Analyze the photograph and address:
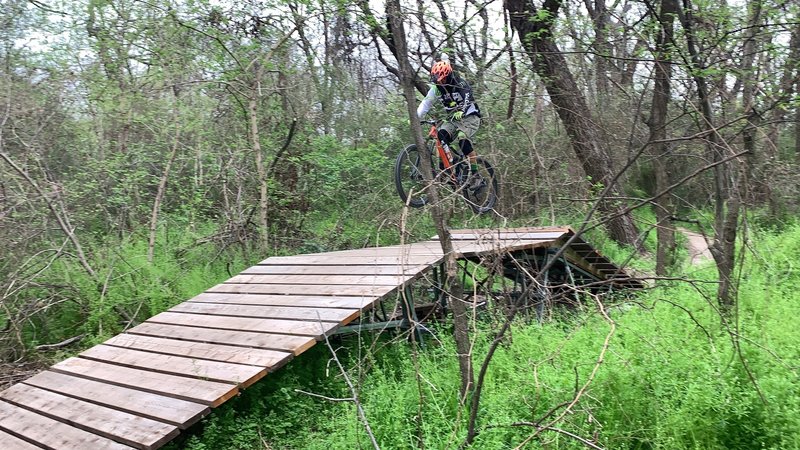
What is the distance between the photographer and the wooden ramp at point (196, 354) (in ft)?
10.7

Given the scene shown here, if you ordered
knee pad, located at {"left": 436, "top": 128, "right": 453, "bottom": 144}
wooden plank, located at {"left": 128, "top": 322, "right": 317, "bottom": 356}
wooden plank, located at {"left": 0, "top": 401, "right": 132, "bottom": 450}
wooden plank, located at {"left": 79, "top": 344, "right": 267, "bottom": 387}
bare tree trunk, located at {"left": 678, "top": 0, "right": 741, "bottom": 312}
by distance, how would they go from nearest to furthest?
wooden plank, located at {"left": 0, "top": 401, "right": 132, "bottom": 450}, wooden plank, located at {"left": 79, "top": 344, "right": 267, "bottom": 387}, wooden plank, located at {"left": 128, "top": 322, "right": 317, "bottom": 356}, bare tree trunk, located at {"left": 678, "top": 0, "right": 741, "bottom": 312}, knee pad, located at {"left": 436, "top": 128, "right": 453, "bottom": 144}

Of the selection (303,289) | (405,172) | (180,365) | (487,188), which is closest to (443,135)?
(405,172)

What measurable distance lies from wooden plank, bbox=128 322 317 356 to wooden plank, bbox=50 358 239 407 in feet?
1.52

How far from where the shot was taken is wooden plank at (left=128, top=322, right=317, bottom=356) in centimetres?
375

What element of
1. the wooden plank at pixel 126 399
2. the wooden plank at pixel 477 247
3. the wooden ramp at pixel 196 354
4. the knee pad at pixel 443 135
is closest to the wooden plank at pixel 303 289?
the wooden ramp at pixel 196 354

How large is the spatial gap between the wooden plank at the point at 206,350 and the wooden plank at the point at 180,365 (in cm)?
→ 5

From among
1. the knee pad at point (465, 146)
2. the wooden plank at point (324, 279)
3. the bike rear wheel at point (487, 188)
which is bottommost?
the wooden plank at point (324, 279)

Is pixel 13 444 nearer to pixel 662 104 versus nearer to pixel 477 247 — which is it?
pixel 477 247

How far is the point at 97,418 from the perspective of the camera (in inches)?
133

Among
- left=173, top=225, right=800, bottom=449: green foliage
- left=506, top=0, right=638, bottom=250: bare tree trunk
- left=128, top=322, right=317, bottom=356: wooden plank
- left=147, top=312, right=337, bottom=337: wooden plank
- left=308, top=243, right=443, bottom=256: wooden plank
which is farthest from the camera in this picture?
left=506, top=0, right=638, bottom=250: bare tree trunk

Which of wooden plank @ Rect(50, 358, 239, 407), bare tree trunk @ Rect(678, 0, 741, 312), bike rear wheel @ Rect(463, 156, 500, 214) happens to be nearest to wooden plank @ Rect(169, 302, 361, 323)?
wooden plank @ Rect(50, 358, 239, 407)

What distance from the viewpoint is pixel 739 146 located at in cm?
556

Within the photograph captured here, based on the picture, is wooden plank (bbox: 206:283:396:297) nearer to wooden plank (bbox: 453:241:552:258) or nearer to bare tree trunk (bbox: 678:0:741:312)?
wooden plank (bbox: 453:241:552:258)

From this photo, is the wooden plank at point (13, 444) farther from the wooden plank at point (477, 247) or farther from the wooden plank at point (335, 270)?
the wooden plank at point (477, 247)
